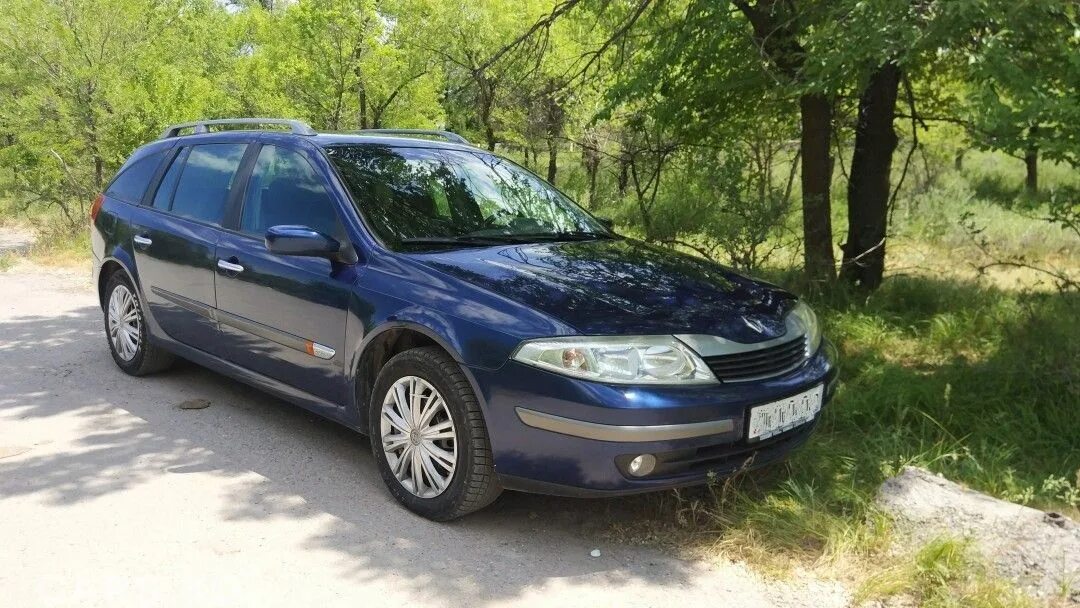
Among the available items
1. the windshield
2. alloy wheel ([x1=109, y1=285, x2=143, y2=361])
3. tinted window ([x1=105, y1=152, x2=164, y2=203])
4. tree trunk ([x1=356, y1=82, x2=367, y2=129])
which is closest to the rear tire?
alloy wheel ([x1=109, y1=285, x2=143, y2=361])

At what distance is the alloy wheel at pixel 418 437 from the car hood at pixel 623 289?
1.77 ft

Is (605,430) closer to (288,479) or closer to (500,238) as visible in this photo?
(500,238)

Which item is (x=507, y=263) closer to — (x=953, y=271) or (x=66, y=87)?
(x=953, y=271)

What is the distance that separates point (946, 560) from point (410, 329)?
2.30 meters

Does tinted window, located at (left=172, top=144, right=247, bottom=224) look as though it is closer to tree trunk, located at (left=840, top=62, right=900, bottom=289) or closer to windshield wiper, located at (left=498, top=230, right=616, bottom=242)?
windshield wiper, located at (left=498, top=230, right=616, bottom=242)

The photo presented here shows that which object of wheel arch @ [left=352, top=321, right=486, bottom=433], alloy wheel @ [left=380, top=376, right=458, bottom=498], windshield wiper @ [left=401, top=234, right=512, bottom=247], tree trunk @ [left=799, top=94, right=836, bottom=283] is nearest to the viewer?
alloy wheel @ [left=380, top=376, right=458, bottom=498]

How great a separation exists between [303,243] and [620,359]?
161 centimetres

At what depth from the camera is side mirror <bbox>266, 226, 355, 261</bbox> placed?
12.8ft

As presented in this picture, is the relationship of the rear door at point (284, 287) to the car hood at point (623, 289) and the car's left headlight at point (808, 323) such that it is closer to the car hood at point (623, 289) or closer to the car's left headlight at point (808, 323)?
the car hood at point (623, 289)

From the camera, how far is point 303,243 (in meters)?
3.90

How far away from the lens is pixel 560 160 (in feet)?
76.3

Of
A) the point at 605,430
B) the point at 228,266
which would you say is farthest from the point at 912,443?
the point at 228,266

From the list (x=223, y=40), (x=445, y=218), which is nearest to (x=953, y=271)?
(x=445, y=218)

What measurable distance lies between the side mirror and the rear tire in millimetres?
2157
